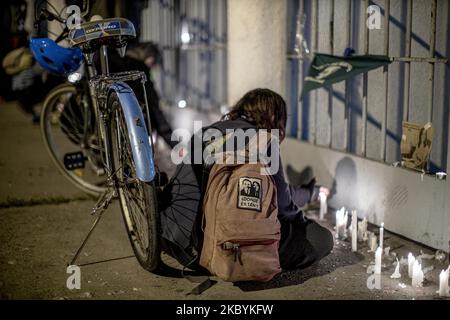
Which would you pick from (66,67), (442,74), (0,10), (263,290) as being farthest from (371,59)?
(0,10)

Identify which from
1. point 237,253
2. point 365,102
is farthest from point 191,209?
point 365,102

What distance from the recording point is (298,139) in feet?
22.8

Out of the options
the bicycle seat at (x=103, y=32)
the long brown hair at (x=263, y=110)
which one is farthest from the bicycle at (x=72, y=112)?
the long brown hair at (x=263, y=110)

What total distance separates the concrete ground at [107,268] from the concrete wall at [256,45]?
2.14m

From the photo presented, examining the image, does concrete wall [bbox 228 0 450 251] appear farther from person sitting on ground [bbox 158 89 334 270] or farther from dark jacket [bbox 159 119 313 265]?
dark jacket [bbox 159 119 313 265]

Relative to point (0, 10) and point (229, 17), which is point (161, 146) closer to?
point (229, 17)

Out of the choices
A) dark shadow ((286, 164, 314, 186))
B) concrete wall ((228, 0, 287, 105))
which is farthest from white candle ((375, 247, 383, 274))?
concrete wall ((228, 0, 287, 105))

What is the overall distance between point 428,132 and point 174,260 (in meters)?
2.25

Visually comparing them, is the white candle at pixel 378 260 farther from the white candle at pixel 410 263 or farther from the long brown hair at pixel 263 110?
the long brown hair at pixel 263 110

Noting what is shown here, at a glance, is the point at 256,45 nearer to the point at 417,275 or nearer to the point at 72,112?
the point at 72,112

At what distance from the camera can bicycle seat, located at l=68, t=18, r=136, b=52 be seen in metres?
4.63

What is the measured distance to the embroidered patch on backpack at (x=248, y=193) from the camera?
4.12m
